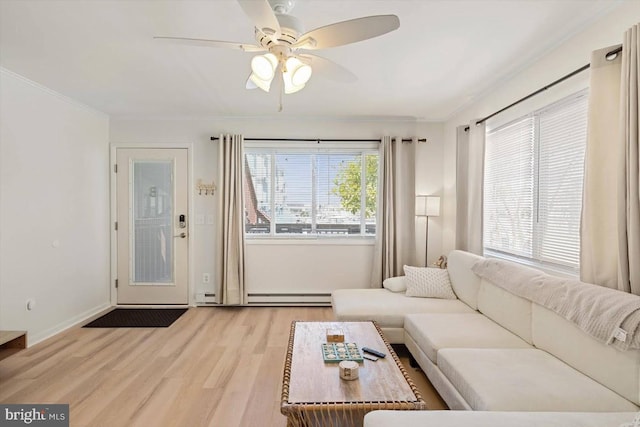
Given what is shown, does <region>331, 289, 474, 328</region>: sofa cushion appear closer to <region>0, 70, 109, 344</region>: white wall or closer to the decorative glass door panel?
the decorative glass door panel

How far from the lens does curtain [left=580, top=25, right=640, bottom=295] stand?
1.67 m

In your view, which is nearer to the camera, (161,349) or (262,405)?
(262,405)

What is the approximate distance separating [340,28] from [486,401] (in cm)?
190

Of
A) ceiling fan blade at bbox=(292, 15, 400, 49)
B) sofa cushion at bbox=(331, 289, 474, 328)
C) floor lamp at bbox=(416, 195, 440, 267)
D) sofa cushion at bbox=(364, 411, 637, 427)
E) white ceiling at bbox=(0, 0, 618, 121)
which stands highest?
white ceiling at bbox=(0, 0, 618, 121)

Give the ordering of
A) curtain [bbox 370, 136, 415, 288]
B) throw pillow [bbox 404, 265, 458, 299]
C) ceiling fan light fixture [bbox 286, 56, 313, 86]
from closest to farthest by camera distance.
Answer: ceiling fan light fixture [bbox 286, 56, 313, 86] < throw pillow [bbox 404, 265, 458, 299] < curtain [bbox 370, 136, 415, 288]

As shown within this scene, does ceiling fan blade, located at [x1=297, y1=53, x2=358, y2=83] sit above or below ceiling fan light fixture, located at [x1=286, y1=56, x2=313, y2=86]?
above

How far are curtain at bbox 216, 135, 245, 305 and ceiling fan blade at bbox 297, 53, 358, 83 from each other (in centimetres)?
238

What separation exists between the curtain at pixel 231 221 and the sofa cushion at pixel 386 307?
60.9 inches

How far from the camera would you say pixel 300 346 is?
2094 millimetres

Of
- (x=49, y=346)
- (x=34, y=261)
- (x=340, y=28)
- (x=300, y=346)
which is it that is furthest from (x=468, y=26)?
(x=49, y=346)

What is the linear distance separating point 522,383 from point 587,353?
44 cm

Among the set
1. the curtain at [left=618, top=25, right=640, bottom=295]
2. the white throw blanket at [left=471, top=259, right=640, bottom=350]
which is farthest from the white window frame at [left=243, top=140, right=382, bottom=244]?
the curtain at [left=618, top=25, right=640, bottom=295]

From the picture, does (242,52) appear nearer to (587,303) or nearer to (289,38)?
(289,38)

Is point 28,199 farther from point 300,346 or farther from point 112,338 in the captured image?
point 300,346
